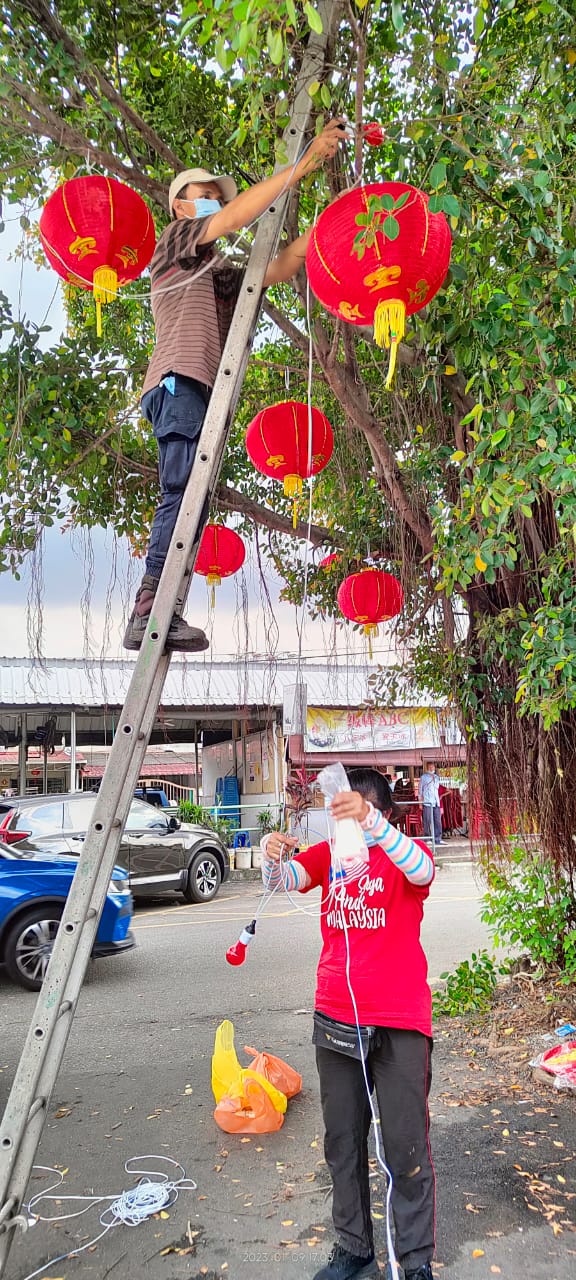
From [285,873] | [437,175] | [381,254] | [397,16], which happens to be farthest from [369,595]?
[397,16]

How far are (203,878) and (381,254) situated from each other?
10635 mm

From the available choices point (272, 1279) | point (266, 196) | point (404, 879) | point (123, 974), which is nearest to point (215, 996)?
point (123, 974)

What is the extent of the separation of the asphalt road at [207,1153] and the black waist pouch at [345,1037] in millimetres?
857

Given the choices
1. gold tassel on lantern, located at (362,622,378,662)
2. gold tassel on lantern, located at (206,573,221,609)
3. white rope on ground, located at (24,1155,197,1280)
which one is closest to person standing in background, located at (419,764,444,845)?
gold tassel on lantern, located at (362,622,378,662)

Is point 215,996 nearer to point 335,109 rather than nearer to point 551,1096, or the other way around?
point 551,1096

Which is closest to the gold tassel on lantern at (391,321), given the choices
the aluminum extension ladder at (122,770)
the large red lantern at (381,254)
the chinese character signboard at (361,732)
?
the large red lantern at (381,254)

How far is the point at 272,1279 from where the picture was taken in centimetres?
272

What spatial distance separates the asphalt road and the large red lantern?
3006mm

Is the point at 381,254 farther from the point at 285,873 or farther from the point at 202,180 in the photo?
the point at 285,873

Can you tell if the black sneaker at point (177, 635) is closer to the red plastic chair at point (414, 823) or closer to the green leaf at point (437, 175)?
the green leaf at point (437, 175)

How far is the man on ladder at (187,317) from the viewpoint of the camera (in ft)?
8.84

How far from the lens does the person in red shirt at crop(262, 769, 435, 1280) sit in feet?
8.13

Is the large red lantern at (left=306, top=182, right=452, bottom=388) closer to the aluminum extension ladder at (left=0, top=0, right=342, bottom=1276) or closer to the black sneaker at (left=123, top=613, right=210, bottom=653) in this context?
the aluminum extension ladder at (left=0, top=0, right=342, bottom=1276)

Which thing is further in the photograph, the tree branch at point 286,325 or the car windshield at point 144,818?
the car windshield at point 144,818
